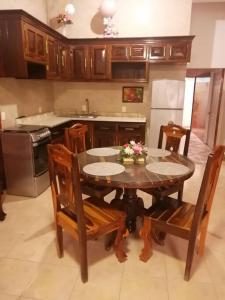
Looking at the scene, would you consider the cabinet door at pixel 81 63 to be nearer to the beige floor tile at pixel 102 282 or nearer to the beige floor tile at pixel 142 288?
the beige floor tile at pixel 102 282

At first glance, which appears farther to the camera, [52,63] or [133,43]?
[133,43]

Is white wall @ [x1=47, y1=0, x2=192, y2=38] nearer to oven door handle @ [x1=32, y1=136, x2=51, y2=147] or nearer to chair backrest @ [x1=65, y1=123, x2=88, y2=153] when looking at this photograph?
oven door handle @ [x1=32, y1=136, x2=51, y2=147]

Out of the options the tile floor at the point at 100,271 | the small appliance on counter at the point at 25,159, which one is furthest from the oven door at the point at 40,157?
the tile floor at the point at 100,271

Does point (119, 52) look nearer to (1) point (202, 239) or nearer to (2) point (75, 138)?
(2) point (75, 138)

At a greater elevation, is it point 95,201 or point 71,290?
point 95,201

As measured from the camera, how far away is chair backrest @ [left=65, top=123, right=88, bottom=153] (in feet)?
8.49

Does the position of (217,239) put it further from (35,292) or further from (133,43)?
(133,43)

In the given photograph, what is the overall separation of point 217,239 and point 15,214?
2.29 metres

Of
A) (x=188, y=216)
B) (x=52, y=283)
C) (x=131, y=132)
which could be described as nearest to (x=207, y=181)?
(x=188, y=216)

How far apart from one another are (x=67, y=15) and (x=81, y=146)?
2979 mm

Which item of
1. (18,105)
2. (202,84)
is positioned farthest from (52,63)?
(202,84)

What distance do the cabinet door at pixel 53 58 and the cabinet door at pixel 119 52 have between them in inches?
39.4

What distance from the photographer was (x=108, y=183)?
67.4 inches

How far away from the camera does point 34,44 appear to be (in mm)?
3143
